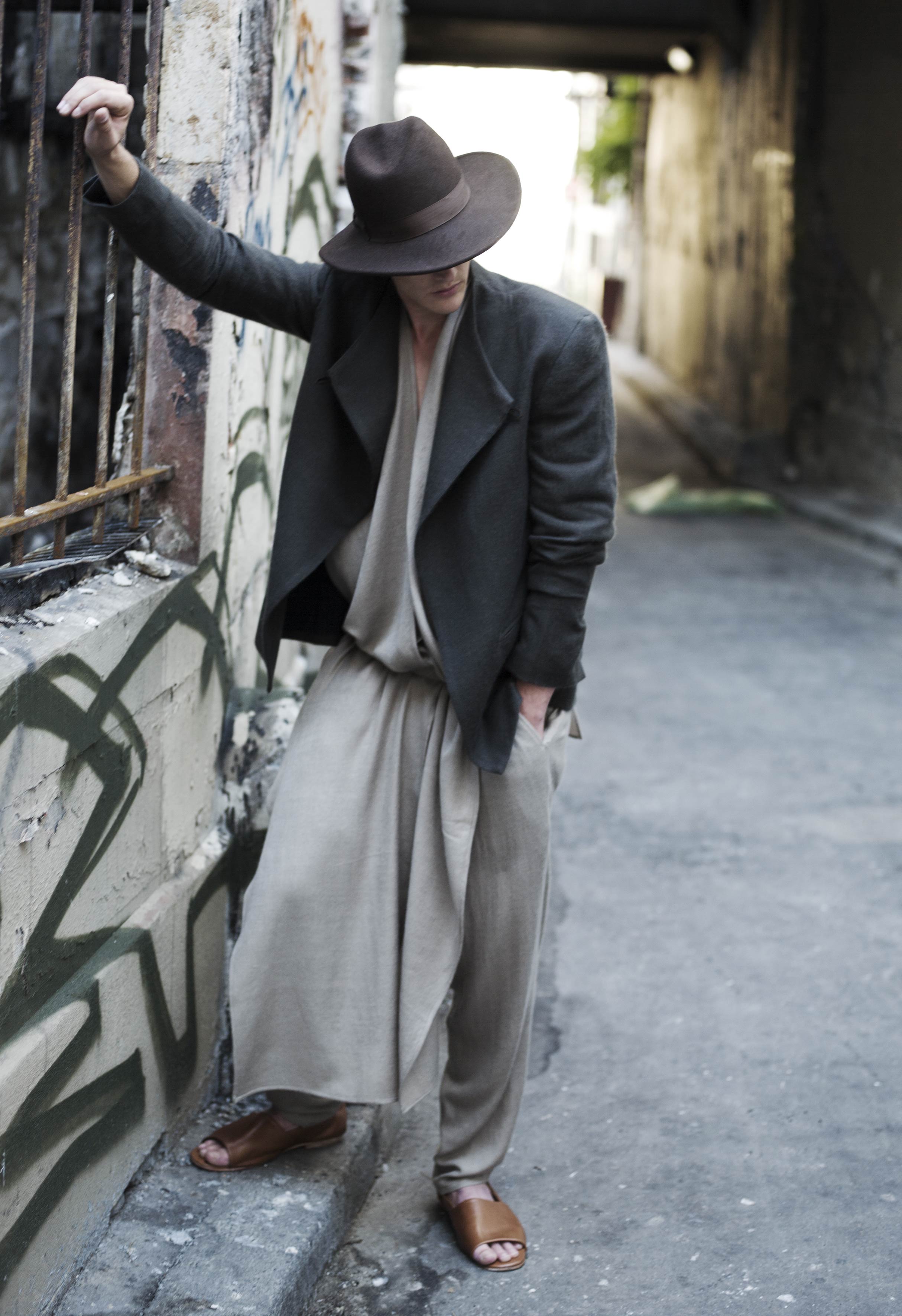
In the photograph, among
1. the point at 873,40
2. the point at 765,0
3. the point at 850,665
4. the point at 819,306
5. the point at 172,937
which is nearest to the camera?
the point at 172,937

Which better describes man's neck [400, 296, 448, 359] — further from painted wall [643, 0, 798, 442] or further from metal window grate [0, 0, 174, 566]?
painted wall [643, 0, 798, 442]

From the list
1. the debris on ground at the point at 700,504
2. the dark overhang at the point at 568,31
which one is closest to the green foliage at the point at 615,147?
the dark overhang at the point at 568,31

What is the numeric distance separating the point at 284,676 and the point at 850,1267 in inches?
75.8

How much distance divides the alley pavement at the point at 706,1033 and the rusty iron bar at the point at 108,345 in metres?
1.38

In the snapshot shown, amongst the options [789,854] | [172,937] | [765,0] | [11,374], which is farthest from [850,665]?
[765,0]

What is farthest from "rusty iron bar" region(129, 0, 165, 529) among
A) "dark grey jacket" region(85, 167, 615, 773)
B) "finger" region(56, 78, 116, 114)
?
"finger" region(56, 78, 116, 114)

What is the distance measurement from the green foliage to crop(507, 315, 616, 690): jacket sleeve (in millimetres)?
16608

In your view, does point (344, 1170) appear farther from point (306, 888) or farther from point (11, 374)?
point (11, 374)

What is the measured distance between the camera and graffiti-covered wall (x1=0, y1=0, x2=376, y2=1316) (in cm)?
192

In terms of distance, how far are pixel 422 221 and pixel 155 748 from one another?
0.97 m

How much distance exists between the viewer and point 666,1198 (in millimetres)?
2562

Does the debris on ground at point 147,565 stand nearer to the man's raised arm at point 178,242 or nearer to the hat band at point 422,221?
the man's raised arm at point 178,242

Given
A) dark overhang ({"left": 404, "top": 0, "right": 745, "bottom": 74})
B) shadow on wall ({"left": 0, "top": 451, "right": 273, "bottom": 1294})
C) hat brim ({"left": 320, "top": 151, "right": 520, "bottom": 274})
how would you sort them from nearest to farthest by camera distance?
shadow on wall ({"left": 0, "top": 451, "right": 273, "bottom": 1294}), hat brim ({"left": 320, "top": 151, "right": 520, "bottom": 274}), dark overhang ({"left": 404, "top": 0, "right": 745, "bottom": 74})

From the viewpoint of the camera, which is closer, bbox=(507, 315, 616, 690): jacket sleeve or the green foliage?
bbox=(507, 315, 616, 690): jacket sleeve
